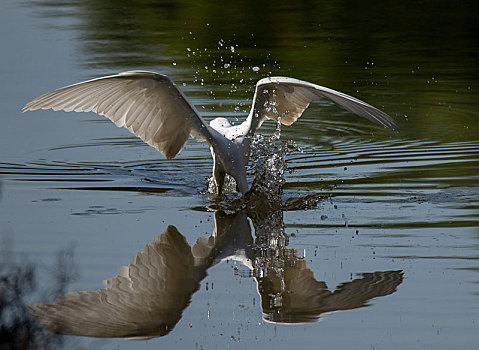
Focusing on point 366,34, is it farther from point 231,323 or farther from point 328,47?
point 231,323

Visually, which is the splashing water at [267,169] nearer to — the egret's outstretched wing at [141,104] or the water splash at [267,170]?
the water splash at [267,170]

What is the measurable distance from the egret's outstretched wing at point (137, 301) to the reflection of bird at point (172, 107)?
1.69 meters

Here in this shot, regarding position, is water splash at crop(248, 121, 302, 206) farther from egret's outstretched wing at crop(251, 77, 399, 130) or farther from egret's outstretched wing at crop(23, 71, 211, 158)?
egret's outstretched wing at crop(23, 71, 211, 158)

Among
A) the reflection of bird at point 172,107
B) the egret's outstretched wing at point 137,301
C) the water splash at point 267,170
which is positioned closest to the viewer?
the egret's outstretched wing at point 137,301

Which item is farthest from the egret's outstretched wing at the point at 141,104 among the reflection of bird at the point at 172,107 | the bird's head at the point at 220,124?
the bird's head at the point at 220,124

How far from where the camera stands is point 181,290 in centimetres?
623

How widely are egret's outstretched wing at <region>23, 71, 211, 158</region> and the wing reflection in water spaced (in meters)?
1.56

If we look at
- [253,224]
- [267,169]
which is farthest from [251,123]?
[253,224]

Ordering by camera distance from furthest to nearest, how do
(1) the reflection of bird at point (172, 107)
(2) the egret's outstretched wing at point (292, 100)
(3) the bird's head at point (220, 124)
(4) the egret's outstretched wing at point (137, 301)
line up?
(3) the bird's head at point (220, 124) → (1) the reflection of bird at point (172, 107) → (2) the egret's outstretched wing at point (292, 100) → (4) the egret's outstretched wing at point (137, 301)

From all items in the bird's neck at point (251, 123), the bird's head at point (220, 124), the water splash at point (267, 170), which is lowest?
the water splash at point (267, 170)

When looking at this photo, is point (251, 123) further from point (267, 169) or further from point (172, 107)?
point (172, 107)

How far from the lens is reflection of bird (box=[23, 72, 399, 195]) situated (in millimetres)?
8469

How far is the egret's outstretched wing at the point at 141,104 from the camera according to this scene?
27.9 ft

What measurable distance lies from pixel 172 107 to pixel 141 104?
324 millimetres
